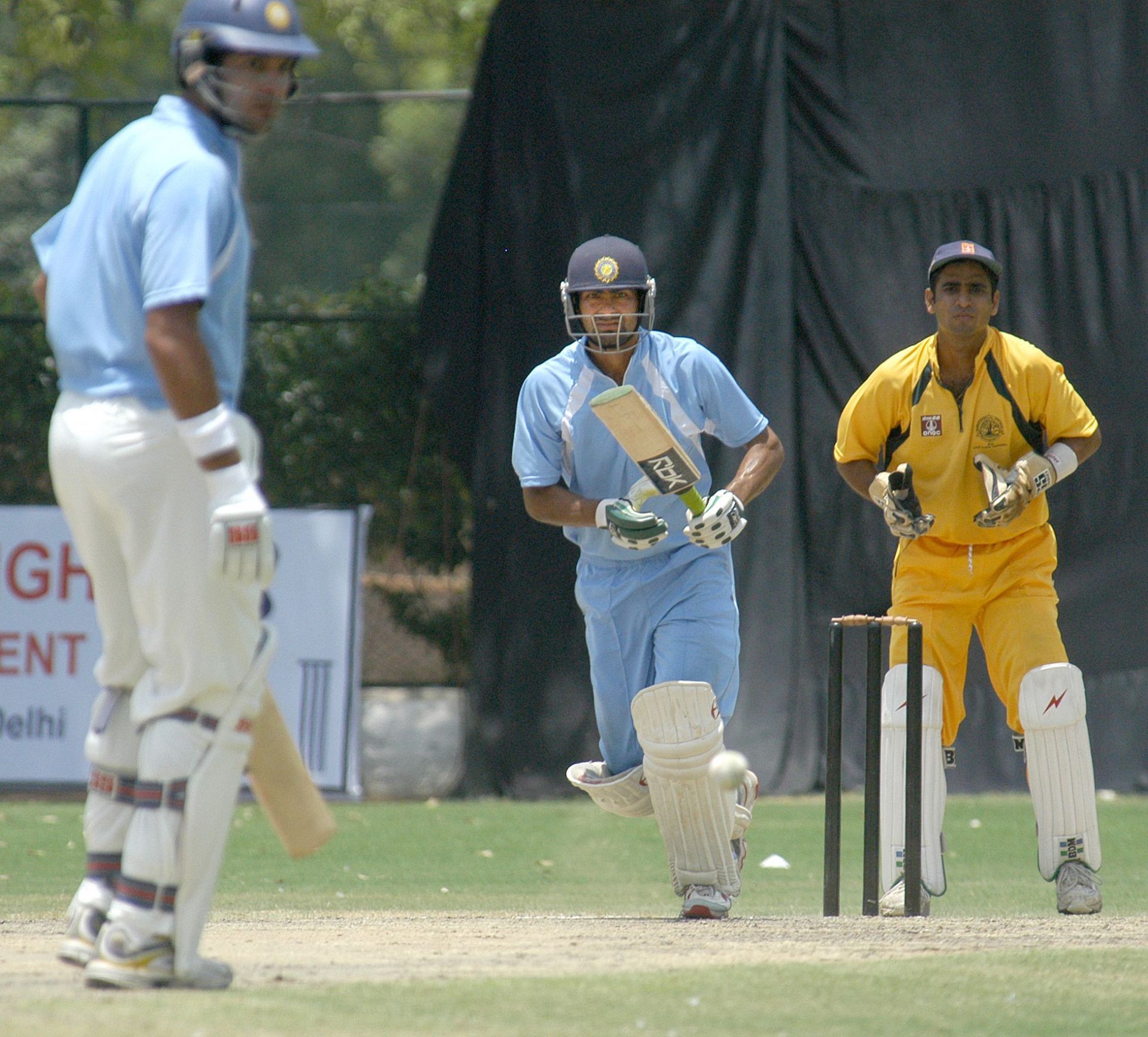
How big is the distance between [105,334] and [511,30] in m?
6.83

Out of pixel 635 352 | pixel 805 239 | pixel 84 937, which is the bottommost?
pixel 84 937

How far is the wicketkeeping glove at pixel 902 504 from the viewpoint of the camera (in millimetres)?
5520

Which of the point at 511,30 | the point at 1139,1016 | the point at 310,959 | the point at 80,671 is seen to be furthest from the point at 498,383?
the point at 1139,1016

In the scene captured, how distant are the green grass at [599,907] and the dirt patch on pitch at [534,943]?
0.10m

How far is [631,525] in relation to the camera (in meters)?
5.09

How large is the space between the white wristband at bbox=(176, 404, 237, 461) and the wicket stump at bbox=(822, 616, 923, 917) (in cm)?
229

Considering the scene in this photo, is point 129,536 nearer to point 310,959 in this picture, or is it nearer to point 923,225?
point 310,959

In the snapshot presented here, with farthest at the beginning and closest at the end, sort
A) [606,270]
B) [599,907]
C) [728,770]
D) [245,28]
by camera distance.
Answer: [599,907]
[606,270]
[728,770]
[245,28]

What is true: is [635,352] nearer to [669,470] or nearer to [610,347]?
[610,347]

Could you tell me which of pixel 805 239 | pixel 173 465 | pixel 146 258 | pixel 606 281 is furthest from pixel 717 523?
pixel 805 239

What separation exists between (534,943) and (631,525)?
1.23 meters

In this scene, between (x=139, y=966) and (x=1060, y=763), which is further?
(x=1060, y=763)

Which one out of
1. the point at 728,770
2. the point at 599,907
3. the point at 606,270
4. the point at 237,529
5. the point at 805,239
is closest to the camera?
the point at 237,529

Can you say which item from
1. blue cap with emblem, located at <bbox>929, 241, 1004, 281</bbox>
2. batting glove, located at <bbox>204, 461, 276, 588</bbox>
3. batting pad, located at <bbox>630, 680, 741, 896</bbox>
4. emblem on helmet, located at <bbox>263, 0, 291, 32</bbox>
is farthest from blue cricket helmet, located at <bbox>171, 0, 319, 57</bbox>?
blue cap with emblem, located at <bbox>929, 241, 1004, 281</bbox>
